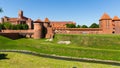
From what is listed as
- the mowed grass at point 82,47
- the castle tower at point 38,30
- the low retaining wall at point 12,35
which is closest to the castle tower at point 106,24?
the mowed grass at point 82,47

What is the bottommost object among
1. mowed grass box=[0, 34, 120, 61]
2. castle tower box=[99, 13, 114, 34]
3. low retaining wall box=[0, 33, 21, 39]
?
mowed grass box=[0, 34, 120, 61]

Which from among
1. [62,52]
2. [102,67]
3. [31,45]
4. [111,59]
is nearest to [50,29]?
[31,45]

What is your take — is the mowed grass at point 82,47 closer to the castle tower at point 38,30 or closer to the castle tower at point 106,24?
the castle tower at point 38,30

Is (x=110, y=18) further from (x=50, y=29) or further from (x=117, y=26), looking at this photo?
(x=50, y=29)

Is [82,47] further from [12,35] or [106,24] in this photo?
[106,24]

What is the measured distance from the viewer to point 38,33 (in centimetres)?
6944

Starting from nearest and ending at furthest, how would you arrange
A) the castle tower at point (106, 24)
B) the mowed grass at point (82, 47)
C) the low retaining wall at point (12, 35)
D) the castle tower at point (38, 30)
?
1. the mowed grass at point (82, 47)
2. the low retaining wall at point (12, 35)
3. the castle tower at point (38, 30)
4. the castle tower at point (106, 24)

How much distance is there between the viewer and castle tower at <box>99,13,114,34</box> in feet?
233

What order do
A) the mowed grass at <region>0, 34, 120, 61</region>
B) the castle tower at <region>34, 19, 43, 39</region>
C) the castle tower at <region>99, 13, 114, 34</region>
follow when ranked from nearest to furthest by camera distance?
the mowed grass at <region>0, 34, 120, 61</region> < the castle tower at <region>34, 19, 43, 39</region> < the castle tower at <region>99, 13, 114, 34</region>

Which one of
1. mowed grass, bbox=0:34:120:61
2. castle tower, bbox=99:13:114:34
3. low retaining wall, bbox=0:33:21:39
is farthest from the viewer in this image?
castle tower, bbox=99:13:114:34

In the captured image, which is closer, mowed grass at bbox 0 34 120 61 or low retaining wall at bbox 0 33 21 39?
mowed grass at bbox 0 34 120 61

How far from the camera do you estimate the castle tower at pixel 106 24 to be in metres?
71.1

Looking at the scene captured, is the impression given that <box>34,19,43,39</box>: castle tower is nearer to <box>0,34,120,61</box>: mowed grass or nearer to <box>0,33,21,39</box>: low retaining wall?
<box>0,33,21,39</box>: low retaining wall

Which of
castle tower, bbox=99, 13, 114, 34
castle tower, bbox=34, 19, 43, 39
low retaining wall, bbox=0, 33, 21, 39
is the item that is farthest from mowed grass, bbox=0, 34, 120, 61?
castle tower, bbox=99, 13, 114, 34
